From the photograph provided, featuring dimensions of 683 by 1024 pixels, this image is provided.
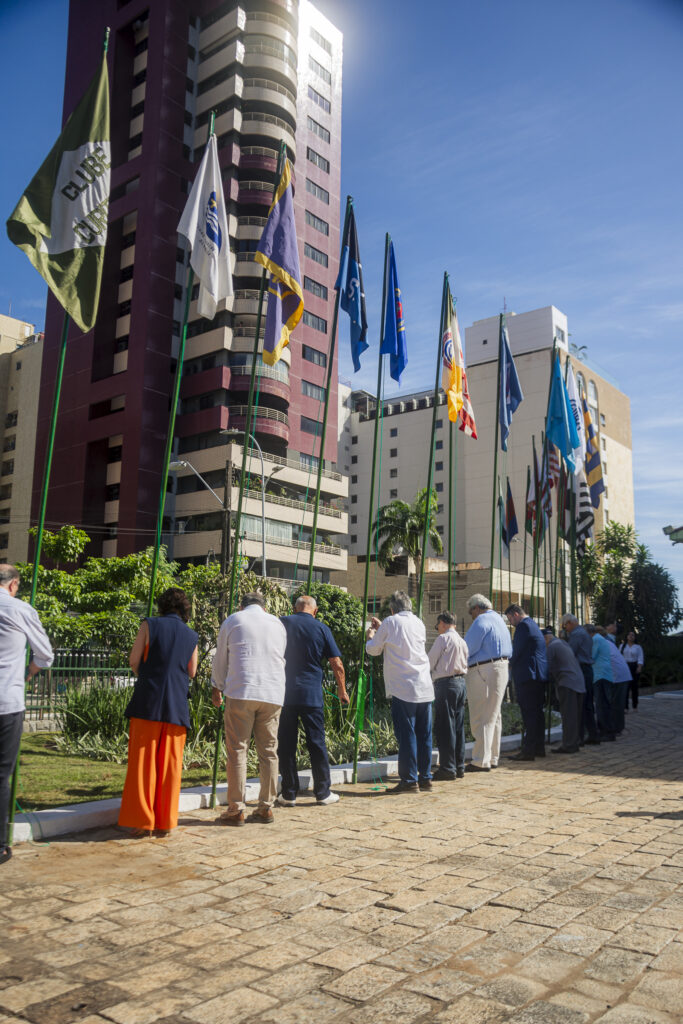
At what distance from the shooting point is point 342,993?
3.14 meters

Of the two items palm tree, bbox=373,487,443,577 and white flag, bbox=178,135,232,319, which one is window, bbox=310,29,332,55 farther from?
white flag, bbox=178,135,232,319

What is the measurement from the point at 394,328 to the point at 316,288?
47.9 meters

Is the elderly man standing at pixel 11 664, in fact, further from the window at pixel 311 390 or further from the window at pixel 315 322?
the window at pixel 315 322

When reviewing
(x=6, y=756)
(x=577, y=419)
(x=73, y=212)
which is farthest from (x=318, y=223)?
(x=6, y=756)

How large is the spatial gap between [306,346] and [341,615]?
36874mm

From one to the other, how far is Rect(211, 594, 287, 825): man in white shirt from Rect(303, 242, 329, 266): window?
5316 centimetres

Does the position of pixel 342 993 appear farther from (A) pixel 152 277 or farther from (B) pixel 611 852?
(A) pixel 152 277

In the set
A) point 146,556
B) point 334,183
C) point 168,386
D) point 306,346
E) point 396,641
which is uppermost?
point 334,183

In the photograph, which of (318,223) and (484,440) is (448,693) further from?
(484,440)

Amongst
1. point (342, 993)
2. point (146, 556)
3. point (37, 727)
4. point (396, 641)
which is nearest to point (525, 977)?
point (342, 993)

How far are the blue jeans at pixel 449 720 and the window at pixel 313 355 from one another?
4821 cm

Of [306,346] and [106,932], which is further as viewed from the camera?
[306,346]

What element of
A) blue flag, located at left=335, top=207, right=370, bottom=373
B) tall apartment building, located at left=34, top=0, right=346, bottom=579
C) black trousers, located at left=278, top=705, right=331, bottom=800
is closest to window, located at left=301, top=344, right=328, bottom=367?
tall apartment building, located at left=34, top=0, right=346, bottom=579

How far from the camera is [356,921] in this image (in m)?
3.97
